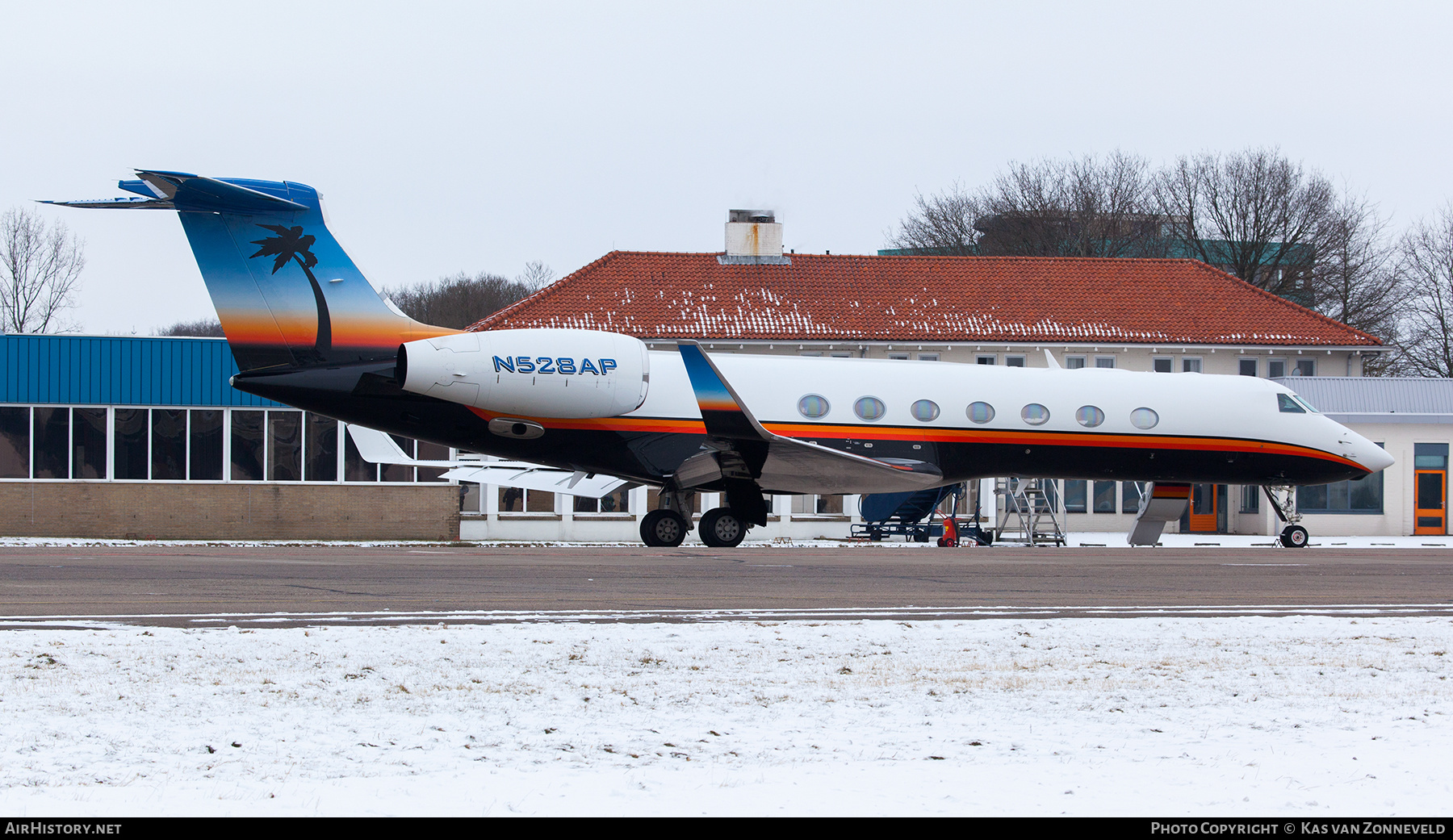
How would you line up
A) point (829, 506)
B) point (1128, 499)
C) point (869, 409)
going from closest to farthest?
point (869, 409), point (829, 506), point (1128, 499)

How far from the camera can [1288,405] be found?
22.8 metres

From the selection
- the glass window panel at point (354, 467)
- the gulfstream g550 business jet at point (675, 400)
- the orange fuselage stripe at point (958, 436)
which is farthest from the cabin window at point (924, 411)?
the glass window panel at point (354, 467)

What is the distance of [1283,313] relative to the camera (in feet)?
128

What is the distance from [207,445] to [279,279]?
42.4 ft

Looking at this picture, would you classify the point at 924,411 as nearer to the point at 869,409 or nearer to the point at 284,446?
the point at 869,409

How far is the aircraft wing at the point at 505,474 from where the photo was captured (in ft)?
73.0

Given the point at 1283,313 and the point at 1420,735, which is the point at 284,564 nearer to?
the point at 1420,735

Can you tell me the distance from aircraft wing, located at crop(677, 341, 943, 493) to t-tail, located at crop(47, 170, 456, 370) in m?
4.26

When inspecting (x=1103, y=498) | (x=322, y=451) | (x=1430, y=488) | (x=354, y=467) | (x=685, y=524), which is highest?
(x=322, y=451)

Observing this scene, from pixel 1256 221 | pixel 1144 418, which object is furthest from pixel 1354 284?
pixel 1144 418

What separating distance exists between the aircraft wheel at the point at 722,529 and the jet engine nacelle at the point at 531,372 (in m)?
2.43

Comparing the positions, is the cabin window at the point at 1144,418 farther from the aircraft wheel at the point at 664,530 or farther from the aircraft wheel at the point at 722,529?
the aircraft wheel at the point at 664,530

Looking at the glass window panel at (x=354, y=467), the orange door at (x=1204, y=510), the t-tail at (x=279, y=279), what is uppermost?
the t-tail at (x=279, y=279)

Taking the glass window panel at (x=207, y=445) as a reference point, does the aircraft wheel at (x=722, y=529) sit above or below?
below
